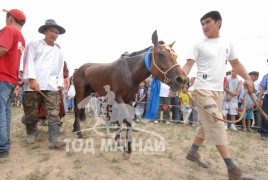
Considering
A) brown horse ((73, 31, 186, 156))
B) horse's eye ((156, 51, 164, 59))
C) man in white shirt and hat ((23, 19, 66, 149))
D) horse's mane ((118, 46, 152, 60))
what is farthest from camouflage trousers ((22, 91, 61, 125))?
horse's eye ((156, 51, 164, 59))

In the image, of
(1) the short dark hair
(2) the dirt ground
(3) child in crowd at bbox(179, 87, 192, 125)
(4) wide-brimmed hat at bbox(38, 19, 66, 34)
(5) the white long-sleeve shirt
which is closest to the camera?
(2) the dirt ground

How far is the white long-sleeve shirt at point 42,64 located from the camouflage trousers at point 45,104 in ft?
0.40

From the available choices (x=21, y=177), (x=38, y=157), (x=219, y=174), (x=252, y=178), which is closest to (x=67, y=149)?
(x=38, y=157)

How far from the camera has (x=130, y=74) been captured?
4309 mm

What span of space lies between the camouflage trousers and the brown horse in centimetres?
113

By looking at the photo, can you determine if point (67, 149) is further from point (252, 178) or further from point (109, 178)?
point (252, 178)

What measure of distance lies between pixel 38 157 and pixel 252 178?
3.25m

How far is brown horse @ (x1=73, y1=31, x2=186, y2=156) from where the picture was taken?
3.61 metres

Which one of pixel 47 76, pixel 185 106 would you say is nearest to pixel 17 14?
pixel 47 76

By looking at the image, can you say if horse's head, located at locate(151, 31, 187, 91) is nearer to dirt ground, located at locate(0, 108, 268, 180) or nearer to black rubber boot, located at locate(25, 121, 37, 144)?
dirt ground, located at locate(0, 108, 268, 180)

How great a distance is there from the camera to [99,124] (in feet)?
23.5

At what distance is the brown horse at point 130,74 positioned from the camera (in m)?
3.61

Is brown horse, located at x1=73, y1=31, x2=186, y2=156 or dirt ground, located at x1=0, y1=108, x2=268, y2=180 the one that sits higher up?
brown horse, located at x1=73, y1=31, x2=186, y2=156

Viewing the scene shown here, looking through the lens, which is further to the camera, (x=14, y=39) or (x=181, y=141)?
(x=181, y=141)
